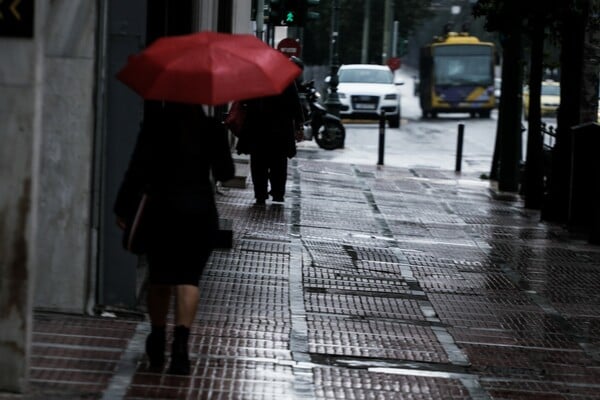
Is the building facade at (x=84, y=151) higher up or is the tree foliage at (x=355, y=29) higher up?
the tree foliage at (x=355, y=29)

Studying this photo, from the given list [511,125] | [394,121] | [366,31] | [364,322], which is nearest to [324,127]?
[511,125]

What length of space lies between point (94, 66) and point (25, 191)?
8.07 feet

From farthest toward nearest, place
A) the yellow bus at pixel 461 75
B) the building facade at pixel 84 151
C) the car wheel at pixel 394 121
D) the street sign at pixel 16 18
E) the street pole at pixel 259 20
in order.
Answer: the yellow bus at pixel 461 75
the car wheel at pixel 394 121
the street pole at pixel 259 20
the building facade at pixel 84 151
the street sign at pixel 16 18

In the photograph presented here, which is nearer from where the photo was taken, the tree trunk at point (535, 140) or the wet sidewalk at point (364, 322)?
the wet sidewalk at point (364, 322)

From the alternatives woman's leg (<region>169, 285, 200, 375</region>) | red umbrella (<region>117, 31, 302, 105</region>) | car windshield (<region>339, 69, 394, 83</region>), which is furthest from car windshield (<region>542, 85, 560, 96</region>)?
woman's leg (<region>169, 285, 200, 375</region>)

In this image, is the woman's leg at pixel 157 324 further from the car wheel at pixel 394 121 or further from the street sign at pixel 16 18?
the car wheel at pixel 394 121

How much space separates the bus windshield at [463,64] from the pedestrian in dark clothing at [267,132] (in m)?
38.0

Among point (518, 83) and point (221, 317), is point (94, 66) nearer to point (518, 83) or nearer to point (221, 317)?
point (221, 317)

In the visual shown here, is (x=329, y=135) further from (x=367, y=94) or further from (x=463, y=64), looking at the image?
(x=463, y=64)

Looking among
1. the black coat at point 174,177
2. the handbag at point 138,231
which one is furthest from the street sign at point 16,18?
the handbag at point 138,231

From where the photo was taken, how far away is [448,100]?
178ft

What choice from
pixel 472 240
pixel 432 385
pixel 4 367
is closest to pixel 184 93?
pixel 4 367

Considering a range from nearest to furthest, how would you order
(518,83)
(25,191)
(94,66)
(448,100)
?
(25,191) < (94,66) < (518,83) < (448,100)

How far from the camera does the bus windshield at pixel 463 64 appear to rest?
175 ft
